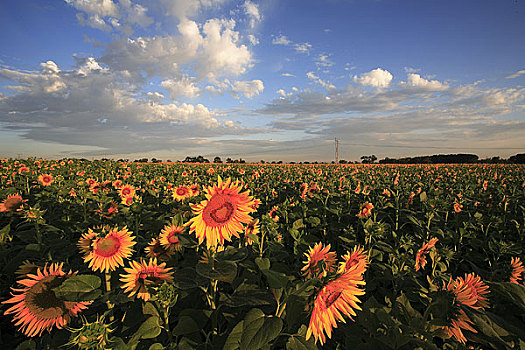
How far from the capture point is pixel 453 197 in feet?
23.5

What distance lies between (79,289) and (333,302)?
4.82ft

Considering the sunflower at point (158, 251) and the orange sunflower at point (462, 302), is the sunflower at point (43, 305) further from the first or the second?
the orange sunflower at point (462, 302)

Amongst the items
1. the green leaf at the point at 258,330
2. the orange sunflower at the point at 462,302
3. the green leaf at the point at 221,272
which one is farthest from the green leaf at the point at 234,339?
the orange sunflower at the point at 462,302

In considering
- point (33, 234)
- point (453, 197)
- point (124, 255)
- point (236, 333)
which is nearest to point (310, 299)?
point (236, 333)

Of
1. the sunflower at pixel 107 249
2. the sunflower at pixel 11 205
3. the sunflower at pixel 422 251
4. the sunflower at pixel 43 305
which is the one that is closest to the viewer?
the sunflower at pixel 43 305

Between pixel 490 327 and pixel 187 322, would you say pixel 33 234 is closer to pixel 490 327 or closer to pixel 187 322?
pixel 187 322

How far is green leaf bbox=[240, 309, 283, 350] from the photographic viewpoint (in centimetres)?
114

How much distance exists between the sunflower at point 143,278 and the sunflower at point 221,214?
369 mm

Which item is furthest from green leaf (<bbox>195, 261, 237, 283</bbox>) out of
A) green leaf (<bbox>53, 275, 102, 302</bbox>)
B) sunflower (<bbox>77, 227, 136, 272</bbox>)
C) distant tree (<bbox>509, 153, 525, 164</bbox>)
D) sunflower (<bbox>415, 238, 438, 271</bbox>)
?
distant tree (<bbox>509, 153, 525, 164</bbox>)

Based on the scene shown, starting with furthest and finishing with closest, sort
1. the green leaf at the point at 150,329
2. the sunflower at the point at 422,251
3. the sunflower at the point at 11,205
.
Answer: the sunflower at the point at 11,205, the sunflower at the point at 422,251, the green leaf at the point at 150,329

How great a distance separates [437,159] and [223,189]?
226ft

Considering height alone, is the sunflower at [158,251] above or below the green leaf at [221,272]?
below

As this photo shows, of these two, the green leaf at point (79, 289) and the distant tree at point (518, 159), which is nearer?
the green leaf at point (79, 289)

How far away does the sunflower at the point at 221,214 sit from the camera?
173 cm
